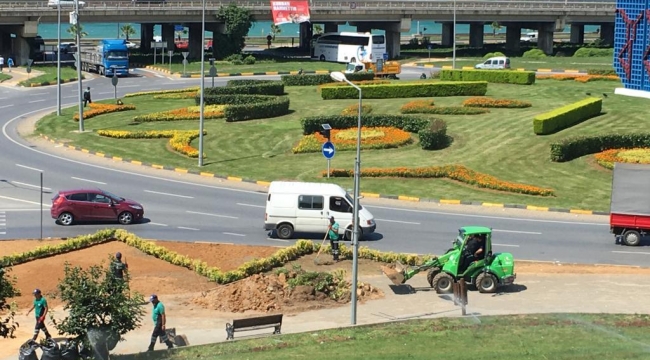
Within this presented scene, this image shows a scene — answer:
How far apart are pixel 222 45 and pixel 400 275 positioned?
77439 mm

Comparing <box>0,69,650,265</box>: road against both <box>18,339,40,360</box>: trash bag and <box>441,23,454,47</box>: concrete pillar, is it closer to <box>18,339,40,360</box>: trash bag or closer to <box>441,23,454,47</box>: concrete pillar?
<box>18,339,40,360</box>: trash bag

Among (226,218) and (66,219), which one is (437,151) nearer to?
(226,218)

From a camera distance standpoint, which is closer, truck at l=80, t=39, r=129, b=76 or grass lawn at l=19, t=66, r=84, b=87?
grass lawn at l=19, t=66, r=84, b=87

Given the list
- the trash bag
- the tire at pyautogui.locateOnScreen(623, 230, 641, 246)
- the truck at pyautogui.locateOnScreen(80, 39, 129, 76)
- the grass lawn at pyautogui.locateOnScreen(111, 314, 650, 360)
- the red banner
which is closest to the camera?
the trash bag

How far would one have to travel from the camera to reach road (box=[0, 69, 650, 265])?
136 ft

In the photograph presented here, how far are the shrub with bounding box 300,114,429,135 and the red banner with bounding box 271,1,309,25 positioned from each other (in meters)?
47.9

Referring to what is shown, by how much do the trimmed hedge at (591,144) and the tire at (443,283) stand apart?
21.9 m

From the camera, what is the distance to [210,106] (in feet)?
233

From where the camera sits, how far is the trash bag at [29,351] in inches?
1057

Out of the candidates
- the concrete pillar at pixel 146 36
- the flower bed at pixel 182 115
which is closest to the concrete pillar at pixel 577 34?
the concrete pillar at pixel 146 36

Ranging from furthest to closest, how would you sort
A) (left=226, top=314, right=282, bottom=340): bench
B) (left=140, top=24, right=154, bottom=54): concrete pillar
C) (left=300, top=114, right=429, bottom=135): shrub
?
(left=140, top=24, right=154, bottom=54): concrete pillar
(left=300, top=114, right=429, bottom=135): shrub
(left=226, top=314, right=282, bottom=340): bench

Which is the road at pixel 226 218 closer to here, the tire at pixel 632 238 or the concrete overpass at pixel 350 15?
the tire at pixel 632 238

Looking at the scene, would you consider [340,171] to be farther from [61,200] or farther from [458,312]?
[458,312]

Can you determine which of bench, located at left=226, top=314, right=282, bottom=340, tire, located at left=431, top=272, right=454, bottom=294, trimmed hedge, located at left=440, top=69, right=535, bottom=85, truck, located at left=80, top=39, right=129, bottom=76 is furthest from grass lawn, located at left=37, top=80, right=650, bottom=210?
truck, located at left=80, top=39, right=129, bottom=76
